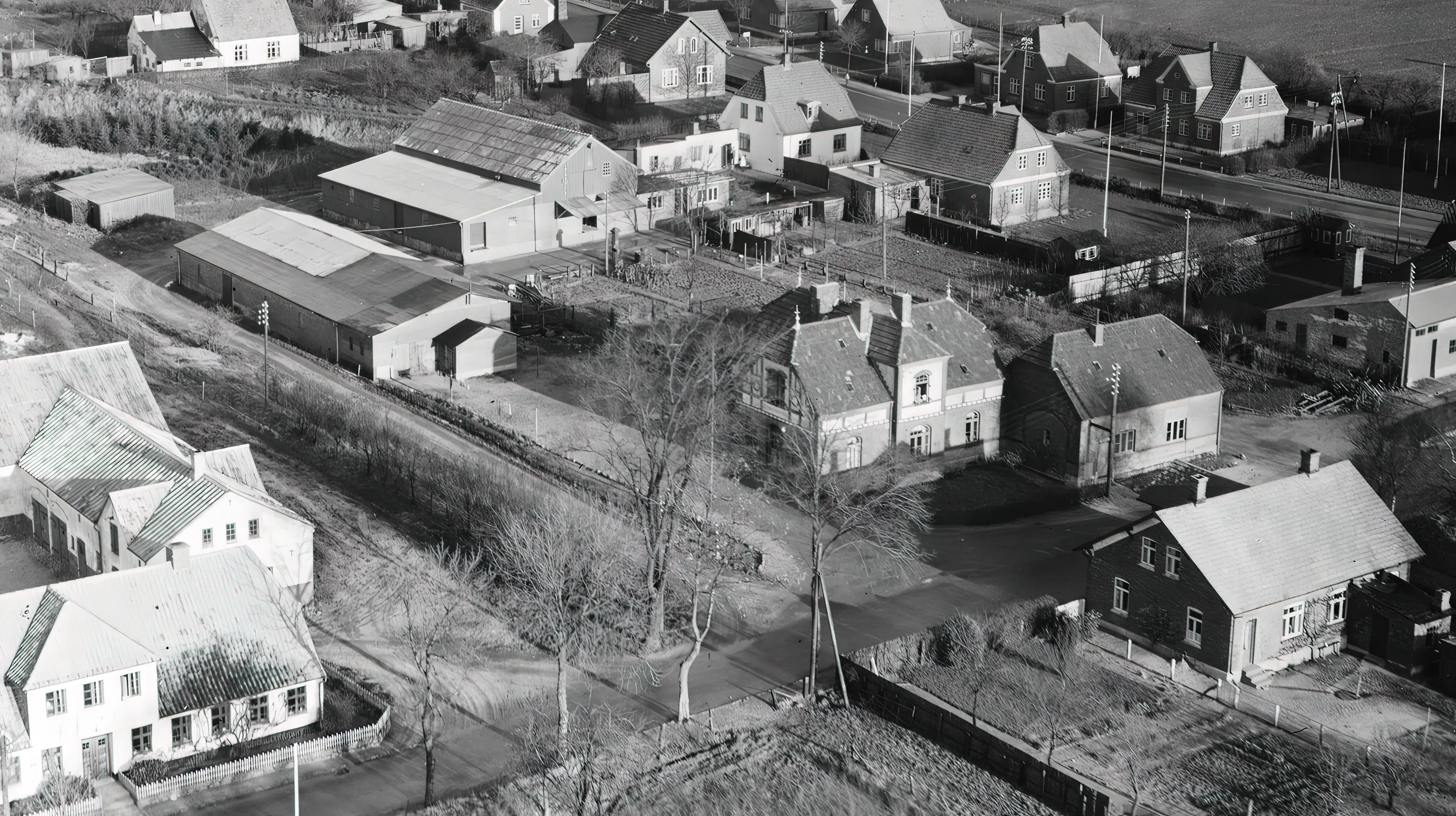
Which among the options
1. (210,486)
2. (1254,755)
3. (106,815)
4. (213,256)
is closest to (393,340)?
(213,256)

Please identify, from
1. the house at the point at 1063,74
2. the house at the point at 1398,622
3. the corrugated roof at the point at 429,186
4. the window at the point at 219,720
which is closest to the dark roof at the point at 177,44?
the corrugated roof at the point at 429,186

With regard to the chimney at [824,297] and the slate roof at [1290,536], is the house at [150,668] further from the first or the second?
the chimney at [824,297]

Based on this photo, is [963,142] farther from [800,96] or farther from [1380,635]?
[1380,635]

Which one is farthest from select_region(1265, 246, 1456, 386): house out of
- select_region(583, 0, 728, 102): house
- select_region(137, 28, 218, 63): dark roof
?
select_region(137, 28, 218, 63): dark roof

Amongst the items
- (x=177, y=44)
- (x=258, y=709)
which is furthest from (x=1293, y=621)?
(x=177, y=44)

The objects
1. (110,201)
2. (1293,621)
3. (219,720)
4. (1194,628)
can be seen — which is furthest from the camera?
(110,201)

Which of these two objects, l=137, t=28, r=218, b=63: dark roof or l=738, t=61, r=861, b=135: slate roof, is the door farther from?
l=137, t=28, r=218, b=63: dark roof

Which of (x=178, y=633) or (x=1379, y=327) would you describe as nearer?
(x=178, y=633)
